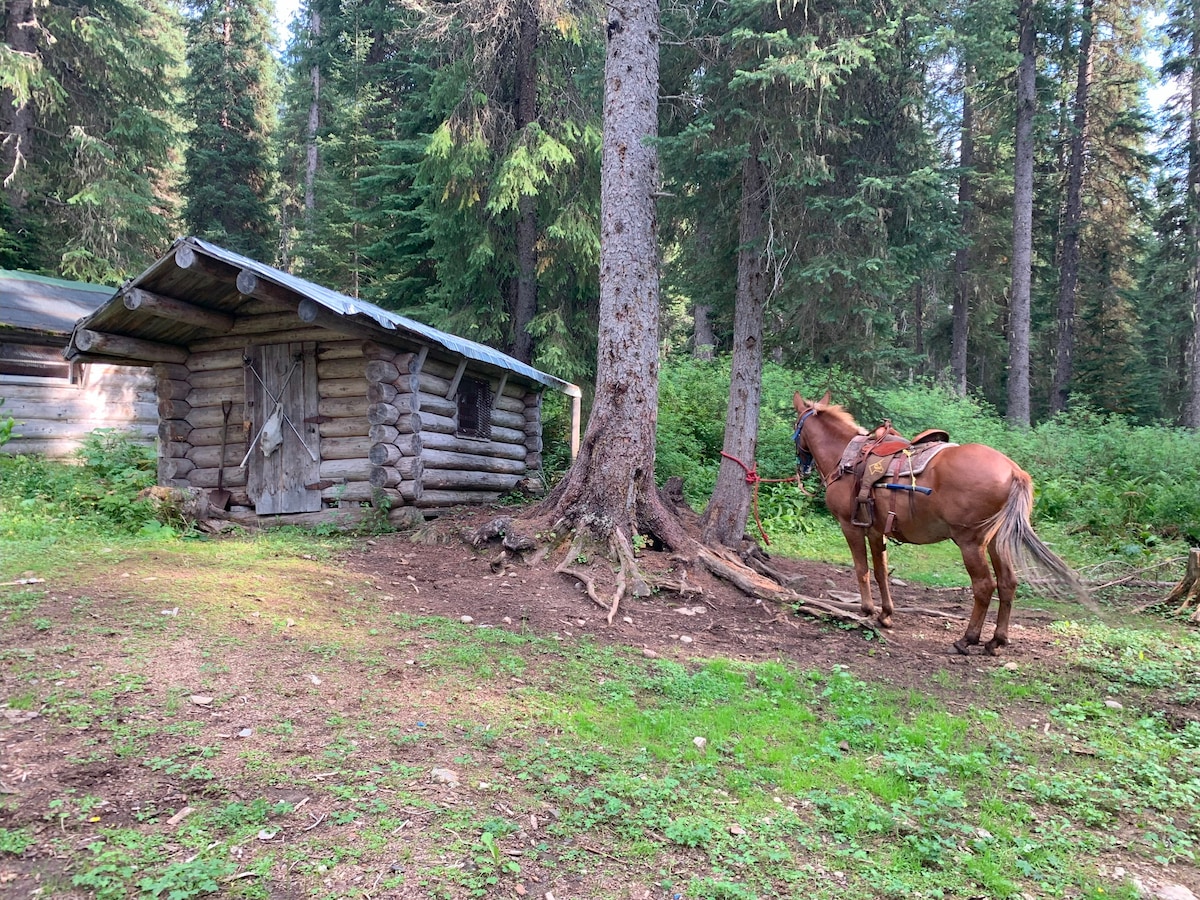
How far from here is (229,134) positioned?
27.4 metres

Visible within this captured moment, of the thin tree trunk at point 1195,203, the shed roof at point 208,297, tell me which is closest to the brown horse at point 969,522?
the shed roof at point 208,297

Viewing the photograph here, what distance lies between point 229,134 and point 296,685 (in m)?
30.0

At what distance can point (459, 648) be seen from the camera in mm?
5191

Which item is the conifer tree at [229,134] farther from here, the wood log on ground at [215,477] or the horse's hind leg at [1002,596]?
the horse's hind leg at [1002,596]

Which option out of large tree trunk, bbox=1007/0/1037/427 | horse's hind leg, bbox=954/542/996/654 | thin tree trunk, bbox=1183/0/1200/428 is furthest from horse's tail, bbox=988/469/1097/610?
thin tree trunk, bbox=1183/0/1200/428

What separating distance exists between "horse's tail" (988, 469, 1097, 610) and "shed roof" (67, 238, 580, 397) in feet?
24.2

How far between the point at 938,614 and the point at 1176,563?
464 centimetres

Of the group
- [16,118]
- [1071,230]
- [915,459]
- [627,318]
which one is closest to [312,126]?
[16,118]

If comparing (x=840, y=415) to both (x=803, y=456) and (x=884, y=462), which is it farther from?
(x=884, y=462)

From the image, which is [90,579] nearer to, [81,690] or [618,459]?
[81,690]

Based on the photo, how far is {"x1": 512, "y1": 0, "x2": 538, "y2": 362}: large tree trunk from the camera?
52.7ft

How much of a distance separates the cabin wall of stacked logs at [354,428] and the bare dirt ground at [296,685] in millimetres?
2646

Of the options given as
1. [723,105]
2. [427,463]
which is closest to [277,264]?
[427,463]

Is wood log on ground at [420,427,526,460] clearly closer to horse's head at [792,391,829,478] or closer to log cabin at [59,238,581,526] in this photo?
log cabin at [59,238,581,526]
